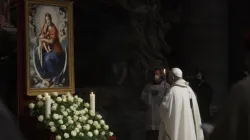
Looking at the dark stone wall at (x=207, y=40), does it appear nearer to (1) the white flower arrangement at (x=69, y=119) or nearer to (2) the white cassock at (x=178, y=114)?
(2) the white cassock at (x=178, y=114)

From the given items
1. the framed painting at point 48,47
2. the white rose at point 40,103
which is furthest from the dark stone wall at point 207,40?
the white rose at point 40,103

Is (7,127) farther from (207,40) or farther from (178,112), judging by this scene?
(207,40)

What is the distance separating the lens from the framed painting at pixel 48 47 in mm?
7234

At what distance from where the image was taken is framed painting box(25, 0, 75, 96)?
23.7 feet

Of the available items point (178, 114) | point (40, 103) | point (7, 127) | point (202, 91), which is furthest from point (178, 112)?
point (7, 127)

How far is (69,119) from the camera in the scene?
21.4ft

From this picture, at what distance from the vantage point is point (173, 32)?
492 inches

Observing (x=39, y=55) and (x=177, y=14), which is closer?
(x=39, y=55)

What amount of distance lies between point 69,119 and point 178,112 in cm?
277

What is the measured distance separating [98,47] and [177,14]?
2323 mm

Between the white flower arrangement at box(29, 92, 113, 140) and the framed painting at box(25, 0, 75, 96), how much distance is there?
0.41 metres

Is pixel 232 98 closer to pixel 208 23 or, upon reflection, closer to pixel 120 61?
pixel 120 61

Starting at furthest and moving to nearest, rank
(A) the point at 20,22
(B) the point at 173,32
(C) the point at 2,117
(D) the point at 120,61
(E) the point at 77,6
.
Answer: (B) the point at 173,32, (D) the point at 120,61, (E) the point at 77,6, (A) the point at 20,22, (C) the point at 2,117

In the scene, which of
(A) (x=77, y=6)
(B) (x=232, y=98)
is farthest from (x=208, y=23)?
(B) (x=232, y=98)
